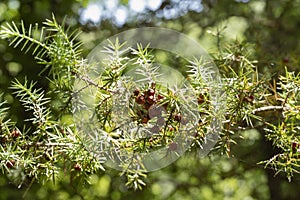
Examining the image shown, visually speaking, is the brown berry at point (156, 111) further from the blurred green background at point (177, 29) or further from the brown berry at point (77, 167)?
the blurred green background at point (177, 29)

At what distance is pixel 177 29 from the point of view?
5.26 feet

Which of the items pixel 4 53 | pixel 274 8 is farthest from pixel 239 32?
pixel 4 53

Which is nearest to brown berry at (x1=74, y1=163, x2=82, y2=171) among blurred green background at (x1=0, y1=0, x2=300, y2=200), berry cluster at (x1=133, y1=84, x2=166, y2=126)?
berry cluster at (x1=133, y1=84, x2=166, y2=126)

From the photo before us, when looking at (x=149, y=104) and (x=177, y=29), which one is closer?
(x=149, y=104)

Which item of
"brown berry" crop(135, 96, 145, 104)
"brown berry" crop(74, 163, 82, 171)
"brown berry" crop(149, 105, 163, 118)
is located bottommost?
"brown berry" crop(74, 163, 82, 171)

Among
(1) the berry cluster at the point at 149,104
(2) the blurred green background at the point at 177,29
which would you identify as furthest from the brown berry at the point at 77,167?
(2) the blurred green background at the point at 177,29

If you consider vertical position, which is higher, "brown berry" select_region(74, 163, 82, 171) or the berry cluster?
the berry cluster

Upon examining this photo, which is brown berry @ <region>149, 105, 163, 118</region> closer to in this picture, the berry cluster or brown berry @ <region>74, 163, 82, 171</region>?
the berry cluster

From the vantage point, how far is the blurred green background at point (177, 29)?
150cm

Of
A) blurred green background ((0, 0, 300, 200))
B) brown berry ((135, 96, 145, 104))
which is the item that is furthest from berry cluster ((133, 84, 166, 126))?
blurred green background ((0, 0, 300, 200))

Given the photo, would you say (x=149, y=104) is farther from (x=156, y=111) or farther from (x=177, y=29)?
(x=177, y=29)

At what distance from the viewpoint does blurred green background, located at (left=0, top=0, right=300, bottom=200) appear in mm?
1505

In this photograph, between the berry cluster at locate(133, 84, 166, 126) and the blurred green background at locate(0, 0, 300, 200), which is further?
the blurred green background at locate(0, 0, 300, 200)

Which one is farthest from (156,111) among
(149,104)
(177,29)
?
(177,29)
